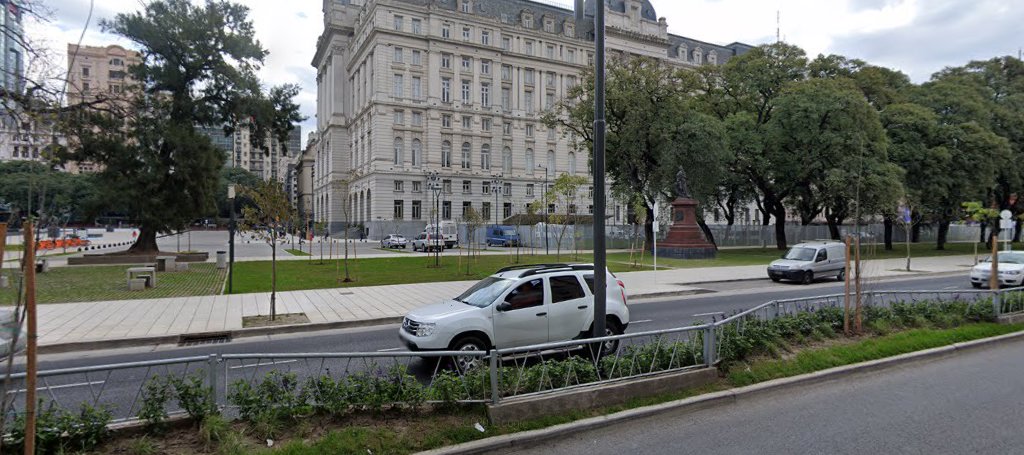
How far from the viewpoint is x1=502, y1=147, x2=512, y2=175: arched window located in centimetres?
8456

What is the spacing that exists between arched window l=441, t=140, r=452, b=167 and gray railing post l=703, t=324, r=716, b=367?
241ft

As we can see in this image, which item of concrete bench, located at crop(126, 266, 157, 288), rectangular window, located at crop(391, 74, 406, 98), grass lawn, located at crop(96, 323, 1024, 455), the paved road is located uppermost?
rectangular window, located at crop(391, 74, 406, 98)

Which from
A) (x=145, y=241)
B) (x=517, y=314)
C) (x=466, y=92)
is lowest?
(x=517, y=314)

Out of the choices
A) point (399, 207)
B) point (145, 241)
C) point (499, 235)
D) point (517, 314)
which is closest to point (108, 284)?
point (145, 241)

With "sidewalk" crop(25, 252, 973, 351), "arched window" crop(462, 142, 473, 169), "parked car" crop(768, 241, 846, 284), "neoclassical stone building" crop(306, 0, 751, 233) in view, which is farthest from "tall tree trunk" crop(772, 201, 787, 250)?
"arched window" crop(462, 142, 473, 169)

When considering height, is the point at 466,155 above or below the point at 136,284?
above

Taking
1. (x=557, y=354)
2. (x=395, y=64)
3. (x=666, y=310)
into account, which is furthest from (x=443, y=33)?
(x=557, y=354)

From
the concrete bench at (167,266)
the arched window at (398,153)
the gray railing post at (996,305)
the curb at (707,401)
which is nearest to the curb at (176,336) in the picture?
the curb at (707,401)

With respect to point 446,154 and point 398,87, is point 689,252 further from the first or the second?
point 398,87

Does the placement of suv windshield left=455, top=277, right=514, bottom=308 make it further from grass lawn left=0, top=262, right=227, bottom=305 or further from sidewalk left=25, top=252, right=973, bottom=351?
grass lawn left=0, top=262, right=227, bottom=305

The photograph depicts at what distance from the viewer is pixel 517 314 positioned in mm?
8727

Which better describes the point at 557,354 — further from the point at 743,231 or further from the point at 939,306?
the point at 743,231

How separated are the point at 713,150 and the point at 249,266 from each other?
3000 centimetres

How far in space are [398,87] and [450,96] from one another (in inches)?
303
